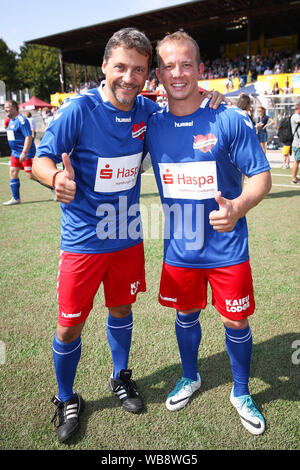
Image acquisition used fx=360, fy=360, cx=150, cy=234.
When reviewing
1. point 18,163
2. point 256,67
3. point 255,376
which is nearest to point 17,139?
point 18,163

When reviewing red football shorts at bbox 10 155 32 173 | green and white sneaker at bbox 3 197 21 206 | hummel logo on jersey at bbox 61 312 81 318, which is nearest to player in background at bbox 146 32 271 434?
hummel logo on jersey at bbox 61 312 81 318

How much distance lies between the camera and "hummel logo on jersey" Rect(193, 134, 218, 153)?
210 centimetres

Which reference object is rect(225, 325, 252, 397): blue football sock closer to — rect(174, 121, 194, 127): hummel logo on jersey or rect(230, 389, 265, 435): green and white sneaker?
rect(230, 389, 265, 435): green and white sneaker

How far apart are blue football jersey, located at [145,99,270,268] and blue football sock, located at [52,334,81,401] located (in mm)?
863

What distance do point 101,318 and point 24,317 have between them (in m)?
0.77

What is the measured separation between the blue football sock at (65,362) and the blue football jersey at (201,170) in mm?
863

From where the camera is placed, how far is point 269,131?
16.8 m

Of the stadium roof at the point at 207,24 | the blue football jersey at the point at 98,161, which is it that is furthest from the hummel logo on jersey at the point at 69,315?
the stadium roof at the point at 207,24

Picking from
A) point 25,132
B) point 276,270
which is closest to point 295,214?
point 276,270

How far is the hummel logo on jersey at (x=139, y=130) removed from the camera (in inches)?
88.9

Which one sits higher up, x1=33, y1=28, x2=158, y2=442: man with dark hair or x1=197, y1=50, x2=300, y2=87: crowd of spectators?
x1=197, y1=50, x2=300, y2=87: crowd of spectators

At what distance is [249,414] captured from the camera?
2301mm

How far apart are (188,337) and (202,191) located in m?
1.05

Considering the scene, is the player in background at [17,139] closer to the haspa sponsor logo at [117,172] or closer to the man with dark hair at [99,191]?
the man with dark hair at [99,191]
